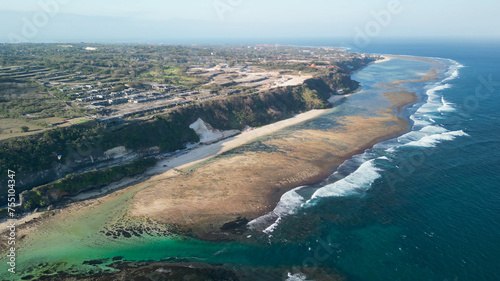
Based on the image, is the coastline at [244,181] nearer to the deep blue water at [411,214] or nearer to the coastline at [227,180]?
the coastline at [227,180]

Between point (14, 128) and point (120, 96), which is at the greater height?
point (120, 96)

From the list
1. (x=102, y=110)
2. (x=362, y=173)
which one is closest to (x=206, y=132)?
(x=102, y=110)

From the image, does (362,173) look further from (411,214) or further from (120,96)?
(120,96)

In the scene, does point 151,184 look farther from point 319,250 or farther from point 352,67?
point 352,67

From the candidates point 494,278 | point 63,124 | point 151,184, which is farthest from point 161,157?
point 494,278

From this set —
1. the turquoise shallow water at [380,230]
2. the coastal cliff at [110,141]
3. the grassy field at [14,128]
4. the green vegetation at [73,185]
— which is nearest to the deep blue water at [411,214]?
the turquoise shallow water at [380,230]

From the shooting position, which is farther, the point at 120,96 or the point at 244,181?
the point at 120,96
